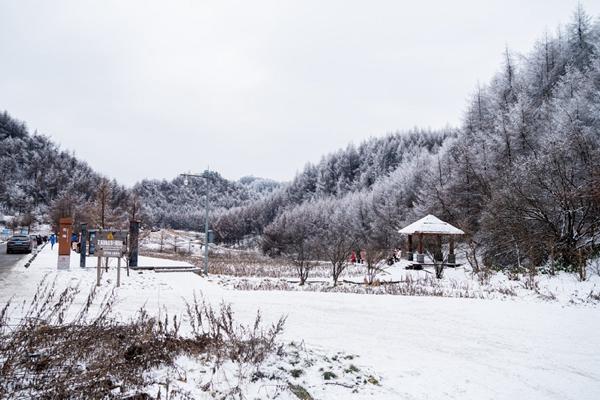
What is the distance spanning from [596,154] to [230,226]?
108059 millimetres

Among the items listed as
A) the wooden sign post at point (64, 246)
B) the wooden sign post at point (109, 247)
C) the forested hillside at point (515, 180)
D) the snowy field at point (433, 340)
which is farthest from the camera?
the forested hillside at point (515, 180)

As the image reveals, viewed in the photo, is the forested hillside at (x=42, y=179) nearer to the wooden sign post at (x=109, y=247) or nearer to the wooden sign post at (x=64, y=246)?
the wooden sign post at (x=64, y=246)

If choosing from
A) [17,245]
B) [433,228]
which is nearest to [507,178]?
[433,228]

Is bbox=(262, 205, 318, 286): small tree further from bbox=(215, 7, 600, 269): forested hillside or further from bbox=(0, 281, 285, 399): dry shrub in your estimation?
bbox=(0, 281, 285, 399): dry shrub

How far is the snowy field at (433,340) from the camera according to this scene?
5.03m

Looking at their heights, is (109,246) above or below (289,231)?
below

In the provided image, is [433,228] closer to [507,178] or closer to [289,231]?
[507,178]

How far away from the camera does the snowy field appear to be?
16.5ft

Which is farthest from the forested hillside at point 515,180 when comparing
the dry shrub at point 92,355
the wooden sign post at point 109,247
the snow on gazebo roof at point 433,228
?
the dry shrub at point 92,355

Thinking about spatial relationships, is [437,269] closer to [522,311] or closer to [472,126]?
[522,311]

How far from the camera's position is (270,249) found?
71938 mm

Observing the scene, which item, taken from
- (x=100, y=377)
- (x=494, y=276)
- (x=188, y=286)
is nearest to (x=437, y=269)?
(x=494, y=276)

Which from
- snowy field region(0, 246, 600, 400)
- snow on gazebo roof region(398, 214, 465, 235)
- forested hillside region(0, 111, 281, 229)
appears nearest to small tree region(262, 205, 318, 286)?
snow on gazebo roof region(398, 214, 465, 235)

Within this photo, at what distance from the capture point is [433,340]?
288 inches
